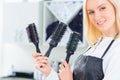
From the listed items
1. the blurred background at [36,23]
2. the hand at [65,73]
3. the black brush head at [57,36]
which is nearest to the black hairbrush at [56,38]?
the black brush head at [57,36]

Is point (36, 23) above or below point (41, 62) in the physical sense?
above

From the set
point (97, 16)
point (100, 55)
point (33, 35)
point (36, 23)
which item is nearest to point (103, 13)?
point (97, 16)

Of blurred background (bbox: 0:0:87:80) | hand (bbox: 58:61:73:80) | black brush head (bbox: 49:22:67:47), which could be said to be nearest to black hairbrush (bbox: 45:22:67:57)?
black brush head (bbox: 49:22:67:47)

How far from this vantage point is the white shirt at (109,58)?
2.84 ft

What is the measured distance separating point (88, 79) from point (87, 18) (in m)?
0.25

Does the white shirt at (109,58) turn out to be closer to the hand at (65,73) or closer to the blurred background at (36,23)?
the hand at (65,73)

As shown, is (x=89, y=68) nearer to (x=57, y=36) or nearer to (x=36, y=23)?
(x=57, y=36)

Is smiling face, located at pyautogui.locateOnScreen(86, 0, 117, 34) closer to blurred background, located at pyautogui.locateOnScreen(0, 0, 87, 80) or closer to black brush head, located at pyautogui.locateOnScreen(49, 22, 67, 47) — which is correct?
black brush head, located at pyautogui.locateOnScreen(49, 22, 67, 47)

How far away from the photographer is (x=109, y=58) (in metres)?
0.91

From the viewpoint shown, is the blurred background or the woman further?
A: the blurred background

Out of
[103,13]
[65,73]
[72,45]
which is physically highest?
[103,13]

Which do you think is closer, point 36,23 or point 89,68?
point 89,68

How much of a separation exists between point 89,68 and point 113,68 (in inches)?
4.3

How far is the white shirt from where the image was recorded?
2.84 ft
